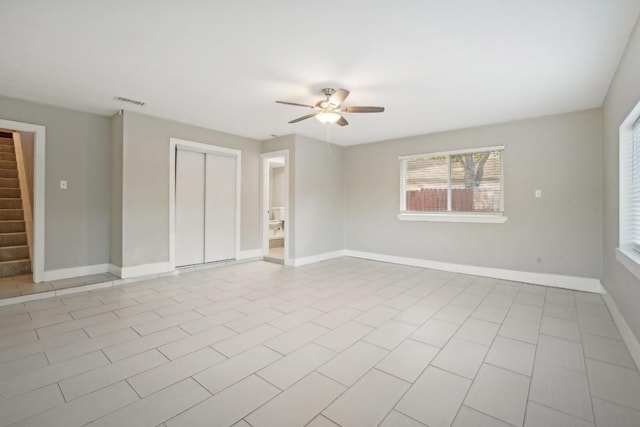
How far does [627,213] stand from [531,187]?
1739 millimetres

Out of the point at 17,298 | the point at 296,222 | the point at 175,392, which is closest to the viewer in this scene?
the point at 175,392

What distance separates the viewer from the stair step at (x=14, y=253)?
454 cm

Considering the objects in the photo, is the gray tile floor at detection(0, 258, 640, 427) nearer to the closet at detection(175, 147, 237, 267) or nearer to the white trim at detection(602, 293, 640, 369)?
the white trim at detection(602, 293, 640, 369)

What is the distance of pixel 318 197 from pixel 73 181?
13.2 feet

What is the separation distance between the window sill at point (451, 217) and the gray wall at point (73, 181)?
205 inches

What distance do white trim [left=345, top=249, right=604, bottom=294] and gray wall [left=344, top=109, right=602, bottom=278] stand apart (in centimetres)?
7

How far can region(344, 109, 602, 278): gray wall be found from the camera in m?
3.99

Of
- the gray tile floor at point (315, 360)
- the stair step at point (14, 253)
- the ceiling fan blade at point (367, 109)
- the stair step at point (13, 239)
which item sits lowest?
the gray tile floor at point (315, 360)

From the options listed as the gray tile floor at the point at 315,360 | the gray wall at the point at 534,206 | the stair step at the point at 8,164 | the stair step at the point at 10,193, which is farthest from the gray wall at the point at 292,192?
the stair step at the point at 8,164

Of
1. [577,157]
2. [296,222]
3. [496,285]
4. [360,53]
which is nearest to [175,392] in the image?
[360,53]

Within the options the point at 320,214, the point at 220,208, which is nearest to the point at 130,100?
the point at 220,208

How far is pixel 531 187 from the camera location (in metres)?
4.40

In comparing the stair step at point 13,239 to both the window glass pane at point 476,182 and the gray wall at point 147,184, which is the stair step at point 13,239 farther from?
the window glass pane at point 476,182

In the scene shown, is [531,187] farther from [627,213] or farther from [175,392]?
[175,392]
